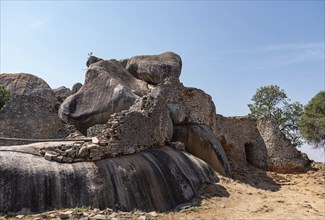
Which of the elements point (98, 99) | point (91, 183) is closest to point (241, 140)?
point (98, 99)

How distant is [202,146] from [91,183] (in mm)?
8102

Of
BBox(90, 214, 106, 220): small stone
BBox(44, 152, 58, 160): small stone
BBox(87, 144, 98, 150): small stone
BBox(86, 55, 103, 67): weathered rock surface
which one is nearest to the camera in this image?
BBox(90, 214, 106, 220): small stone

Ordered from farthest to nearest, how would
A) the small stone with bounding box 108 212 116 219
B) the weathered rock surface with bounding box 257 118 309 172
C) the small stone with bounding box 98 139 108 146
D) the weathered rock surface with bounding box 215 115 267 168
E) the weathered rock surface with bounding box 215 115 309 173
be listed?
the weathered rock surface with bounding box 215 115 267 168 < the weathered rock surface with bounding box 215 115 309 173 < the weathered rock surface with bounding box 257 118 309 172 < the small stone with bounding box 98 139 108 146 < the small stone with bounding box 108 212 116 219

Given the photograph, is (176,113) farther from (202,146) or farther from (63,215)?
(63,215)

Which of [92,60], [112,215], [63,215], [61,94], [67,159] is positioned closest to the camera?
[63,215]

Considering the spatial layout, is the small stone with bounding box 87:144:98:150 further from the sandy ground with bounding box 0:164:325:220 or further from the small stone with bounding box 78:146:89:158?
the sandy ground with bounding box 0:164:325:220

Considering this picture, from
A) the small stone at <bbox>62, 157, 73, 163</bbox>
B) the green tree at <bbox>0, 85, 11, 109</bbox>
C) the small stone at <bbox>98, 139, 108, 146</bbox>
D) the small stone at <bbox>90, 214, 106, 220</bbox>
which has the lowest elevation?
the small stone at <bbox>90, 214, 106, 220</bbox>

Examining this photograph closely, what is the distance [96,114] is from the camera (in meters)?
16.6

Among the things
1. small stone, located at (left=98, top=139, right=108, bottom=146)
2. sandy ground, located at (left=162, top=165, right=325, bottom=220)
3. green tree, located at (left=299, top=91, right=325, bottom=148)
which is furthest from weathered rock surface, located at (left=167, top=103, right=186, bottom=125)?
green tree, located at (left=299, top=91, right=325, bottom=148)

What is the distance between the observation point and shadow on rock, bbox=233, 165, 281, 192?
14742 mm

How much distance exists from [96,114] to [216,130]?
7.38m

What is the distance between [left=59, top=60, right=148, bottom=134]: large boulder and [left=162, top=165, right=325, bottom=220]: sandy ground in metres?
→ 6.92

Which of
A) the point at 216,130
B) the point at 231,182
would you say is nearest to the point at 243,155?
the point at 216,130

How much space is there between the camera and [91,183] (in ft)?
27.0
